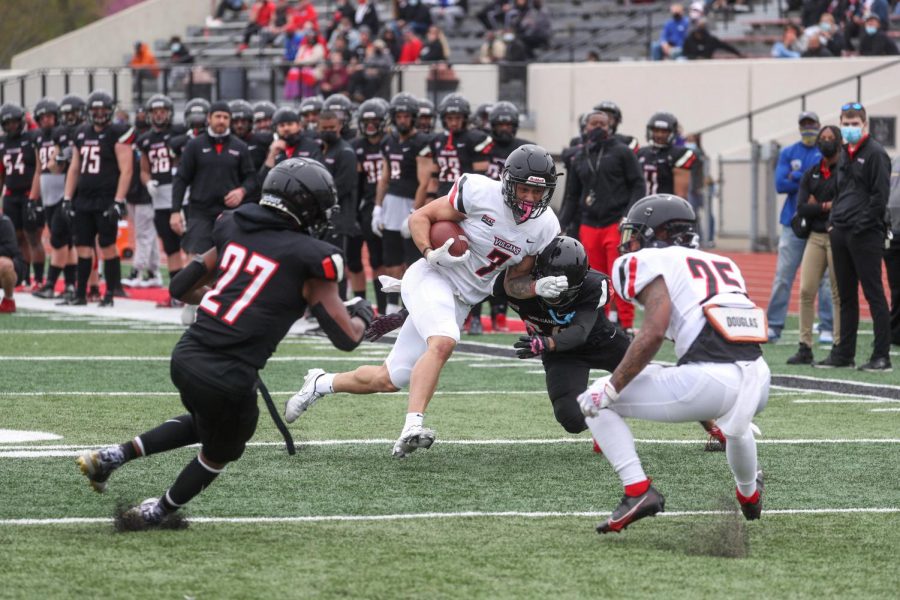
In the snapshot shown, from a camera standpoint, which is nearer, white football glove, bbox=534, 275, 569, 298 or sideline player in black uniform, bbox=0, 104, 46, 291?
white football glove, bbox=534, 275, 569, 298

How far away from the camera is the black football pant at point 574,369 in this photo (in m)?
7.03

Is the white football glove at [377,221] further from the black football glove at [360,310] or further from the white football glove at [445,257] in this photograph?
the black football glove at [360,310]

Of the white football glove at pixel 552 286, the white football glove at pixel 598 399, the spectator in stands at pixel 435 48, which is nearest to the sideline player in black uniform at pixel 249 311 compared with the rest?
the white football glove at pixel 598 399

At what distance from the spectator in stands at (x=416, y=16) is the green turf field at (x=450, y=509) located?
624 inches

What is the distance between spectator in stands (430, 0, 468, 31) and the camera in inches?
1013

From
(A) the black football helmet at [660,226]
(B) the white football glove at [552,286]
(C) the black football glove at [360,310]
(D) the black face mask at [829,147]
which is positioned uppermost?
(D) the black face mask at [829,147]

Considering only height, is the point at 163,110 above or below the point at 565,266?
above

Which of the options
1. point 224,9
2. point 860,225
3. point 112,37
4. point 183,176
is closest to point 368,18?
point 224,9

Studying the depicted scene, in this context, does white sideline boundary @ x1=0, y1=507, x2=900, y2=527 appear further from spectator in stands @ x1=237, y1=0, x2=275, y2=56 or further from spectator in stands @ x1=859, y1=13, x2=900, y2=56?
spectator in stands @ x1=237, y1=0, x2=275, y2=56

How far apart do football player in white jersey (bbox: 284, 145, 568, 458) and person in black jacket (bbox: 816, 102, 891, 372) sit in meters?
3.61

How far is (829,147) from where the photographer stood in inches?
427

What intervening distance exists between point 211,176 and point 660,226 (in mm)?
7754

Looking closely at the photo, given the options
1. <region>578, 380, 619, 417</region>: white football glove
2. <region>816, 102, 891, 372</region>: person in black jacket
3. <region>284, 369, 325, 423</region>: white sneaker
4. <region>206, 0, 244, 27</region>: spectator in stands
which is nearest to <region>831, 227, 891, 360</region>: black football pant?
<region>816, 102, 891, 372</region>: person in black jacket

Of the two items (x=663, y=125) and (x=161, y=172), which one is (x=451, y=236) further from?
(x=161, y=172)
